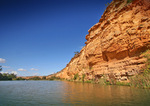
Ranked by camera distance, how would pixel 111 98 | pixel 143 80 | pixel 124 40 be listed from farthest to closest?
Result: 1. pixel 124 40
2. pixel 143 80
3. pixel 111 98

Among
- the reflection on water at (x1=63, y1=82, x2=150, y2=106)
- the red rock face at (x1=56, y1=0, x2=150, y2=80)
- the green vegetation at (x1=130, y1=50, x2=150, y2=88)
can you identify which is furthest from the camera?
the red rock face at (x1=56, y1=0, x2=150, y2=80)

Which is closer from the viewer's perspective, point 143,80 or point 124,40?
point 143,80

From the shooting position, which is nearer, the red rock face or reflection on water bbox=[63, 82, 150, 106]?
reflection on water bbox=[63, 82, 150, 106]

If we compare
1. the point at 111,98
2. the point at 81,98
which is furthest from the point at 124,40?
the point at 81,98

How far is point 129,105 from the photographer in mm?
5551

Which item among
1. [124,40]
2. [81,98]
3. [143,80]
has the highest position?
[124,40]

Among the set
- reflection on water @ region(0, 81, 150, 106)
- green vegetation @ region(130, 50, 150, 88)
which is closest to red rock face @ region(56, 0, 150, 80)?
green vegetation @ region(130, 50, 150, 88)

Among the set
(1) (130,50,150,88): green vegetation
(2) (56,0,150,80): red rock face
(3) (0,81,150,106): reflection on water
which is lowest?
(3) (0,81,150,106): reflection on water

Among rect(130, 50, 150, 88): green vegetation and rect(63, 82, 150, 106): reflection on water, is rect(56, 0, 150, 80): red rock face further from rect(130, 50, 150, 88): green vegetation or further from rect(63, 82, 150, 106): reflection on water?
rect(63, 82, 150, 106): reflection on water

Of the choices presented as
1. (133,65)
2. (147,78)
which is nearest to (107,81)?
(133,65)

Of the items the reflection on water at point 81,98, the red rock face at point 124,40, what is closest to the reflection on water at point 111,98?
the reflection on water at point 81,98

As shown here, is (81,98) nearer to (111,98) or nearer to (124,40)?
(111,98)

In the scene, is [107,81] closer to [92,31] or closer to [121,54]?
[121,54]

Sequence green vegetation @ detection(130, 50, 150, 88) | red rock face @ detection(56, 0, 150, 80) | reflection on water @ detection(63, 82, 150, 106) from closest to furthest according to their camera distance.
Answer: reflection on water @ detection(63, 82, 150, 106) < green vegetation @ detection(130, 50, 150, 88) < red rock face @ detection(56, 0, 150, 80)
